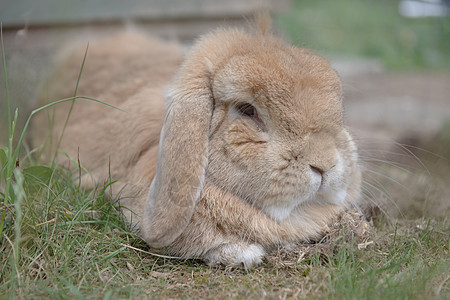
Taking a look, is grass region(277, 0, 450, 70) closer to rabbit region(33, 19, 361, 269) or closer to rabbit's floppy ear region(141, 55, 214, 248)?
rabbit region(33, 19, 361, 269)

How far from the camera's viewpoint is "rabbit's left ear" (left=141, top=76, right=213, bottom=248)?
106 inches

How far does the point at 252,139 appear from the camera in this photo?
2.74 metres

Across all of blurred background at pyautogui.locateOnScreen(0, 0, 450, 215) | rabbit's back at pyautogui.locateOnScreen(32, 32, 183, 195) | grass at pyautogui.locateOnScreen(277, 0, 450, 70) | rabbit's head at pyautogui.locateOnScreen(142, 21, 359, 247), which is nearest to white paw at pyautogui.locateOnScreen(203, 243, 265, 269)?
rabbit's head at pyautogui.locateOnScreen(142, 21, 359, 247)

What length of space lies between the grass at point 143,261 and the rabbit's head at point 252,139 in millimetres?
241

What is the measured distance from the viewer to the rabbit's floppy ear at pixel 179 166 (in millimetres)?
2693

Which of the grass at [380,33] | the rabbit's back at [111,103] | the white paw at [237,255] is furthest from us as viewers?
the grass at [380,33]

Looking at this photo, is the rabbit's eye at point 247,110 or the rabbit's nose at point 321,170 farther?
the rabbit's eye at point 247,110

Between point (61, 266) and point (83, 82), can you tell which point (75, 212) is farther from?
point (83, 82)

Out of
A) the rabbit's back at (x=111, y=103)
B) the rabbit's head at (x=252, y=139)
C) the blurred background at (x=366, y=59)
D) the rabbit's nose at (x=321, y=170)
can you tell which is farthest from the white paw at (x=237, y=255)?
the blurred background at (x=366, y=59)

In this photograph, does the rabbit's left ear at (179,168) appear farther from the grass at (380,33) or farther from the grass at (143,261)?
the grass at (380,33)

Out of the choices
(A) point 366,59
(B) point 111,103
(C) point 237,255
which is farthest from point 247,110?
(A) point 366,59

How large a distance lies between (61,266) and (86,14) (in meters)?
3.85

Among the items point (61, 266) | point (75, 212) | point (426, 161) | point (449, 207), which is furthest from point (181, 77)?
point (426, 161)

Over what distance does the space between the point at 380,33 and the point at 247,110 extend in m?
8.82
